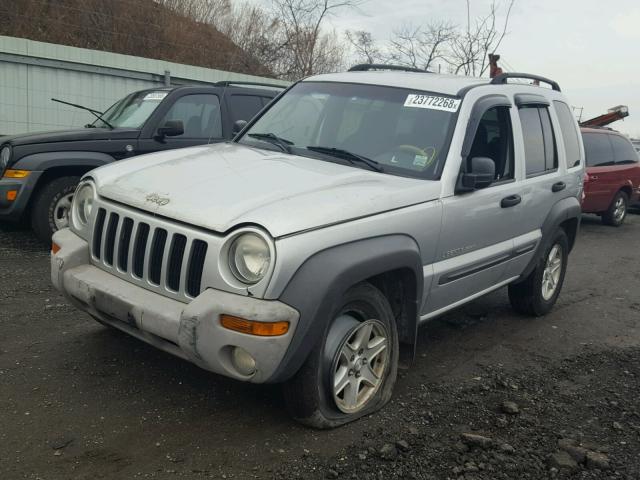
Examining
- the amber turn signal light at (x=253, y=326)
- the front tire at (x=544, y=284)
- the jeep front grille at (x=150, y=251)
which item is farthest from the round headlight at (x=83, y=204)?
the front tire at (x=544, y=284)

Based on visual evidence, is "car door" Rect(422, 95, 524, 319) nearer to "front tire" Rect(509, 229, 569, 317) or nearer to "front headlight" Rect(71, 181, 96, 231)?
"front tire" Rect(509, 229, 569, 317)

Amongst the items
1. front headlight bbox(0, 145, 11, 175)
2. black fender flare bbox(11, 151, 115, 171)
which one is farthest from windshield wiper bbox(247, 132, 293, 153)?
front headlight bbox(0, 145, 11, 175)

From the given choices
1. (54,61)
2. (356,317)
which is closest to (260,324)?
(356,317)

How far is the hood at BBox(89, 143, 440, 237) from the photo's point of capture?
312cm

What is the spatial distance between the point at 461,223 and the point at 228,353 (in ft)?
5.83

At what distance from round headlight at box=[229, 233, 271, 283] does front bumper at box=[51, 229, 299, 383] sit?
11 centimetres

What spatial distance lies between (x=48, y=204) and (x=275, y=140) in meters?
3.47

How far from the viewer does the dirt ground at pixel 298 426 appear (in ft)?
10.2

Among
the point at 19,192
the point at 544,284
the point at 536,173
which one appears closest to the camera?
the point at 536,173

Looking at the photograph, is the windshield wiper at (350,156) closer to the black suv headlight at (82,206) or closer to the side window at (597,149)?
the black suv headlight at (82,206)

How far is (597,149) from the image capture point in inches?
464

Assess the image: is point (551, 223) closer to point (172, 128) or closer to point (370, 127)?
point (370, 127)

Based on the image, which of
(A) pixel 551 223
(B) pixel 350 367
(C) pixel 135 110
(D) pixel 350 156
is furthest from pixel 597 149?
(B) pixel 350 367

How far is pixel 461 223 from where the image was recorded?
4082 millimetres
